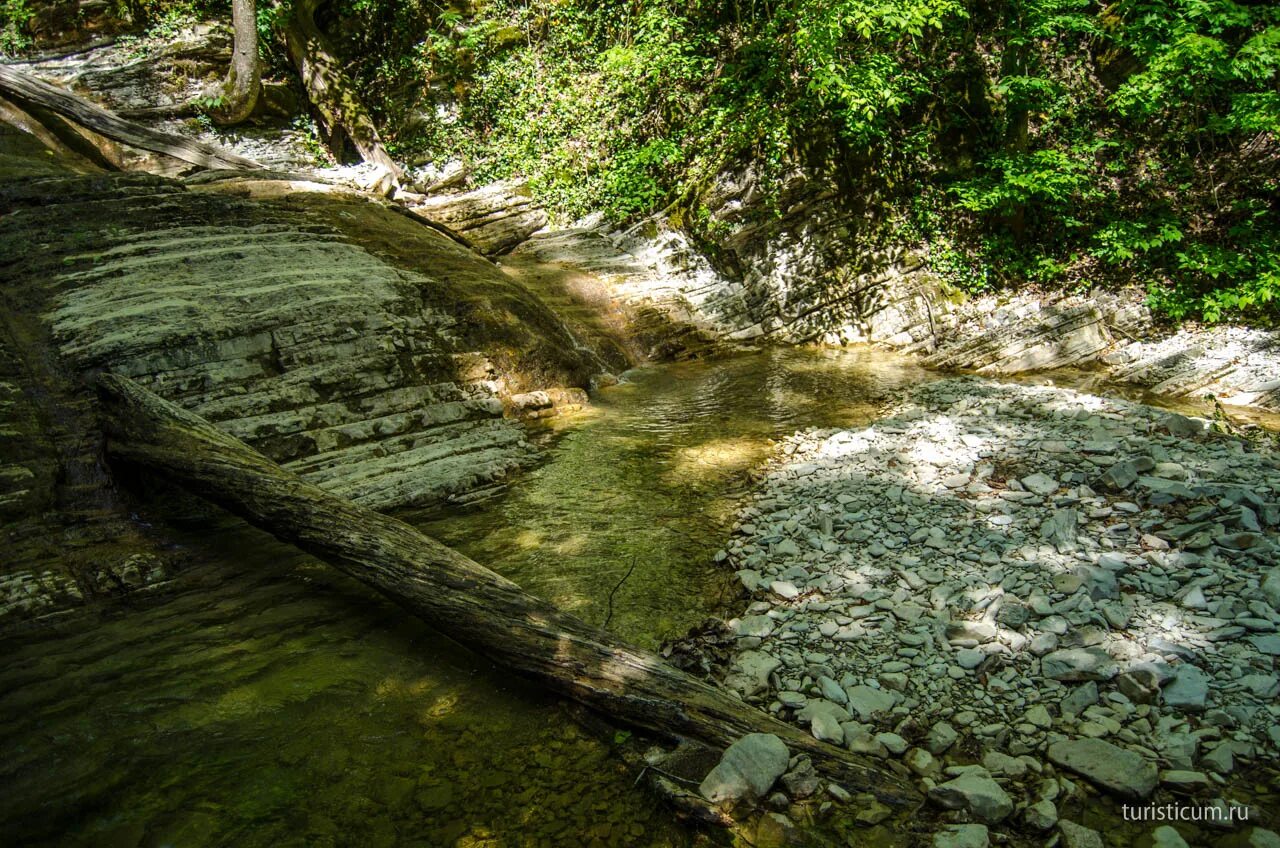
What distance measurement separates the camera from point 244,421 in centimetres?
548

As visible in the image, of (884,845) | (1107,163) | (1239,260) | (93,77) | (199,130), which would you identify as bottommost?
(884,845)

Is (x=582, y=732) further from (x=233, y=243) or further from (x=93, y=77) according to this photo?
(x=93, y=77)

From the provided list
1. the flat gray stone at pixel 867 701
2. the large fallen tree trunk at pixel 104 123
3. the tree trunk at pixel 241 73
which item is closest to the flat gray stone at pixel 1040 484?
the flat gray stone at pixel 867 701

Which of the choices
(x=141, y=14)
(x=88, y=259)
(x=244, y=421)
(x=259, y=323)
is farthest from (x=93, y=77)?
(x=244, y=421)

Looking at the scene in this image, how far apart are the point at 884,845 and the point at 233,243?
7961mm

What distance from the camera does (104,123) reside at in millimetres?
10570

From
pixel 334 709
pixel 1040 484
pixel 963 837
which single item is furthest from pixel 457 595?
pixel 1040 484

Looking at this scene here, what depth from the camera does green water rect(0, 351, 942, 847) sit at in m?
2.49

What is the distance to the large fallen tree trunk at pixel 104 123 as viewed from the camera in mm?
9844

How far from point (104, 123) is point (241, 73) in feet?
12.4

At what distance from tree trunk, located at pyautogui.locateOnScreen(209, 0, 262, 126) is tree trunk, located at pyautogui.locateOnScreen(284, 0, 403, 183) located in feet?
2.91

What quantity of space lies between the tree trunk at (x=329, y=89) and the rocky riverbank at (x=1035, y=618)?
43.6ft

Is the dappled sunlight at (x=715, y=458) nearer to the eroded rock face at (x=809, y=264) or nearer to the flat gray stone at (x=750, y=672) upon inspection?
the flat gray stone at (x=750, y=672)

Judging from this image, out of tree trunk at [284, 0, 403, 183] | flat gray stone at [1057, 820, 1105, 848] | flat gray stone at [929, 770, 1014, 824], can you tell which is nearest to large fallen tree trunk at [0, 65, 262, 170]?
tree trunk at [284, 0, 403, 183]
